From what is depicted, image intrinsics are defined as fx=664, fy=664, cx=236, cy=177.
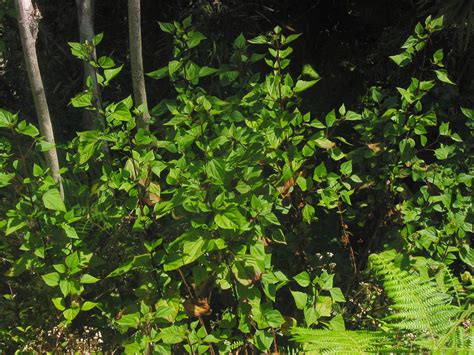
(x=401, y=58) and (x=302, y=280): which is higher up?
(x=401, y=58)

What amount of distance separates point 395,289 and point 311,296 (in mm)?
1010

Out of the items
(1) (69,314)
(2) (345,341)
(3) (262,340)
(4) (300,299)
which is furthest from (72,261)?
(2) (345,341)

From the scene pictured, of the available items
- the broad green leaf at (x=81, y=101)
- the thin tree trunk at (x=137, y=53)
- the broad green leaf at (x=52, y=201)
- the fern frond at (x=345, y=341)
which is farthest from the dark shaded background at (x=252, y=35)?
the fern frond at (x=345, y=341)

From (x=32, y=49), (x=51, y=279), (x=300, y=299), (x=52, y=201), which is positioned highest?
(x=32, y=49)

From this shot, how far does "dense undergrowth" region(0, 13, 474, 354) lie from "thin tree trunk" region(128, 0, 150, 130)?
0.15 m

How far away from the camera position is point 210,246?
9.10 feet

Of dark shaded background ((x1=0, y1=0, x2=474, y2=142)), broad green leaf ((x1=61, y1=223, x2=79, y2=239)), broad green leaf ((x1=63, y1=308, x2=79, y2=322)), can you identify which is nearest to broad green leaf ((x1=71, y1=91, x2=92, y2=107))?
broad green leaf ((x1=61, y1=223, x2=79, y2=239))

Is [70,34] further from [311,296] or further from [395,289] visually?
[395,289]

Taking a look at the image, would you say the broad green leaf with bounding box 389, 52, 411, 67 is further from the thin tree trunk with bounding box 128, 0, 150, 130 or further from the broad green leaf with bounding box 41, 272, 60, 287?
the broad green leaf with bounding box 41, 272, 60, 287

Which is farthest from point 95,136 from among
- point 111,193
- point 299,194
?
point 299,194

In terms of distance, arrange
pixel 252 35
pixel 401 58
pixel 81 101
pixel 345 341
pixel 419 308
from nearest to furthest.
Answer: pixel 345 341 < pixel 419 308 < pixel 81 101 < pixel 401 58 < pixel 252 35

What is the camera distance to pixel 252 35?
472cm

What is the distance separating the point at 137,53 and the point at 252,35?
1.57 m

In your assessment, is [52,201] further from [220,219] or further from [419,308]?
[419,308]
